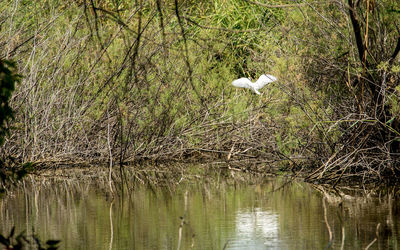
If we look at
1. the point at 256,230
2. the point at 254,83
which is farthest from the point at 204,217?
the point at 254,83

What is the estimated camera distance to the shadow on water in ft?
21.7

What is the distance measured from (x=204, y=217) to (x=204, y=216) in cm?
6

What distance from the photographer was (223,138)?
13180mm

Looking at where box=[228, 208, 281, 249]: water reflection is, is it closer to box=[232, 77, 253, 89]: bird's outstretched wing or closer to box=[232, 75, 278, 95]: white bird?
box=[232, 75, 278, 95]: white bird

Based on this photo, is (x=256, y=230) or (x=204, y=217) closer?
(x=256, y=230)

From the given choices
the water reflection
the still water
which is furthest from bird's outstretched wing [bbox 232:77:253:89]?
the water reflection

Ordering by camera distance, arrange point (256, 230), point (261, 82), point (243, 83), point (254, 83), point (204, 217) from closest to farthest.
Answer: point (256, 230) → point (204, 217) → point (261, 82) → point (254, 83) → point (243, 83)

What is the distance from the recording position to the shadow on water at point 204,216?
21.7ft

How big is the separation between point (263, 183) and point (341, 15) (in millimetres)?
2239

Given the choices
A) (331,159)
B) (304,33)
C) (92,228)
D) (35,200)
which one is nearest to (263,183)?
(331,159)

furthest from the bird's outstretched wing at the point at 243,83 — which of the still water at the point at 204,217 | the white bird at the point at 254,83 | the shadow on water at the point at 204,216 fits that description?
the still water at the point at 204,217

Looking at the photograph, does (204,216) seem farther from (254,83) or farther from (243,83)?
(243,83)

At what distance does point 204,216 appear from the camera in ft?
25.7

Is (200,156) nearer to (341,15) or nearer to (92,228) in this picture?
(341,15)
